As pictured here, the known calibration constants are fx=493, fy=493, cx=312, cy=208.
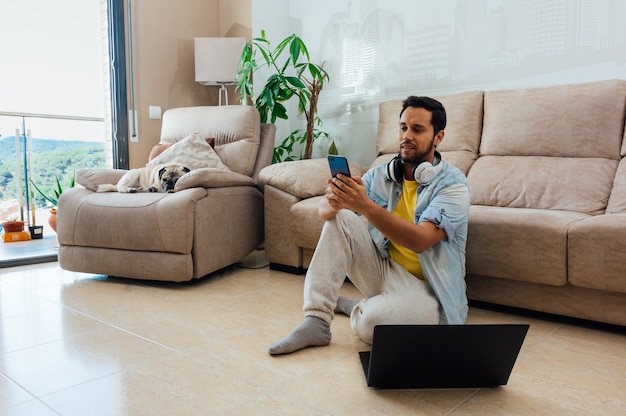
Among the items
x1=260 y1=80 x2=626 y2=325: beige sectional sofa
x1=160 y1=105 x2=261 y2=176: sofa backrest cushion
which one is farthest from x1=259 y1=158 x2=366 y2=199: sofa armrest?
x1=160 y1=105 x2=261 y2=176: sofa backrest cushion

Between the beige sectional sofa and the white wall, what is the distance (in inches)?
11.8

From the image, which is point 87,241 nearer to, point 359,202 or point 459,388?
point 359,202

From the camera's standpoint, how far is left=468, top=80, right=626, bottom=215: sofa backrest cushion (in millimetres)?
2377

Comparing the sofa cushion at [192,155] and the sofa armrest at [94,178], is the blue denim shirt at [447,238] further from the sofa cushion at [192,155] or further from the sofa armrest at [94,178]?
the sofa armrest at [94,178]

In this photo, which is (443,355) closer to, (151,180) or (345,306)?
(345,306)

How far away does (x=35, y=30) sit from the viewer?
3840mm

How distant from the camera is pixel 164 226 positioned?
2559 mm

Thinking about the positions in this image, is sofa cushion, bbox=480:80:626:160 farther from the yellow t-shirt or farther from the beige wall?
the beige wall

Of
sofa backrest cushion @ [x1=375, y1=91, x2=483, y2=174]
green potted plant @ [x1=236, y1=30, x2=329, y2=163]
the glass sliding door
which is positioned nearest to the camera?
sofa backrest cushion @ [x1=375, y1=91, x2=483, y2=174]

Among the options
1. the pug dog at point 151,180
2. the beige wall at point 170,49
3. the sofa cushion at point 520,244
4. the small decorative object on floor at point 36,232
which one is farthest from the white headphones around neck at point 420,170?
the small decorative object on floor at point 36,232

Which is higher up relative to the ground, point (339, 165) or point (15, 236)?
point (339, 165)

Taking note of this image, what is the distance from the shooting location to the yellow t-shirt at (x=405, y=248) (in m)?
1.81

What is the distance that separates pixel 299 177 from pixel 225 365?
1412 mm

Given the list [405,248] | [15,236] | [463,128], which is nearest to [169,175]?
[405,248]
